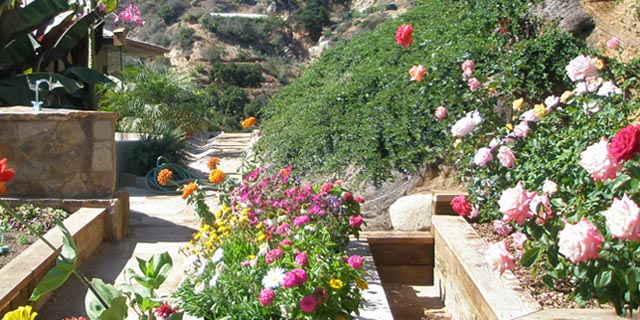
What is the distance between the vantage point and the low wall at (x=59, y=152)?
6.30m

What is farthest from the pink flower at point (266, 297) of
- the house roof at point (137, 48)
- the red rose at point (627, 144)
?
the house roof at point (137, 48)

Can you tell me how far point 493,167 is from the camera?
4746 millimetres

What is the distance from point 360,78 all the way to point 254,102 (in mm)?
25305

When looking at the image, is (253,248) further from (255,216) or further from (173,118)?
(173,118)

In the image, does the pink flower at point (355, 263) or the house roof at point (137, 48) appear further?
the house roof at point (137, 48)

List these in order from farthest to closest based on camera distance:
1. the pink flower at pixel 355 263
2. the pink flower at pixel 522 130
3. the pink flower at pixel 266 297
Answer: the pink flower at pixel 522 130 < the pink flower at pixel 355 263 < the pink flower at pixel 266 297

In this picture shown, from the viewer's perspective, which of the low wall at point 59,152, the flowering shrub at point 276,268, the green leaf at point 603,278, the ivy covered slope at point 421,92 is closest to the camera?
the green leaf at point 603,278

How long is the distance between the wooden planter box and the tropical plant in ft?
22.0

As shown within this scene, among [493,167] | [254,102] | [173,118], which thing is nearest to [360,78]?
[493,167]

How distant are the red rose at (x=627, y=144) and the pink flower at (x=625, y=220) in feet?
0.56

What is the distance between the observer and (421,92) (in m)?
6.86

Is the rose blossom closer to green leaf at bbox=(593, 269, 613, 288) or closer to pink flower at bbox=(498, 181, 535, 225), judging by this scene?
pink flower at bbox=(498, 181, 535, 225)

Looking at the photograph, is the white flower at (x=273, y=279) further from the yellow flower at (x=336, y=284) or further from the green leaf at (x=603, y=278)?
the green leaf at (x=603, y=278)

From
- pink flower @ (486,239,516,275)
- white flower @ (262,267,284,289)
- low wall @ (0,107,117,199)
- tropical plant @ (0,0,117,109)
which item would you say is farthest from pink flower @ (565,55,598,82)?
tropical plant @ (0,0,117,109)
